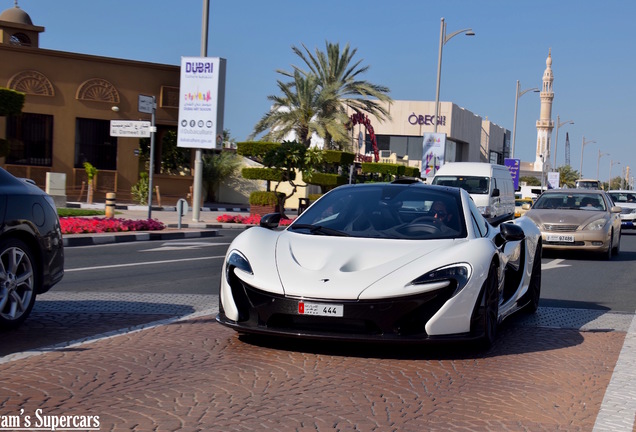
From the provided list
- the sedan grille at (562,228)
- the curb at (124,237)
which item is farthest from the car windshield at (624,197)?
the curb at (124,237)

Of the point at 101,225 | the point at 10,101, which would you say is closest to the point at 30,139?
the point at 10,101

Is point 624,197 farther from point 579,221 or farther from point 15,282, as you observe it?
point 15,282

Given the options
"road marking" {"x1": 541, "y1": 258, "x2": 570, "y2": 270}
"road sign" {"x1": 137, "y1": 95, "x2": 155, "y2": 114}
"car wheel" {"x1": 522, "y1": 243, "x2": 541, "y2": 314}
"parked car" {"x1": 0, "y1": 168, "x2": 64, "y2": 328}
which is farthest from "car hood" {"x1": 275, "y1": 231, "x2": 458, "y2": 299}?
"road sign" {"x1": 137, "y1": 95, "x2": 155, "y2": 114}

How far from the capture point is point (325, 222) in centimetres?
703

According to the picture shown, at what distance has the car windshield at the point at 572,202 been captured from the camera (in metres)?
18.1

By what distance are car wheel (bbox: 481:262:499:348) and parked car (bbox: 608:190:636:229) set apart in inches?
994

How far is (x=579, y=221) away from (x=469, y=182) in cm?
746

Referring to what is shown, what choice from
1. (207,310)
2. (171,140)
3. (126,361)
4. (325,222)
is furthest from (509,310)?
(171,140)

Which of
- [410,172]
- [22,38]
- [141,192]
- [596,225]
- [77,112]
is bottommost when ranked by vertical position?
[141,192]

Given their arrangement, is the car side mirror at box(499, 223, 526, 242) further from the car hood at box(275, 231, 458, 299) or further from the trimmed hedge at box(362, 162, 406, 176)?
the trimmed hedge at box(362, 162, 406, 176)

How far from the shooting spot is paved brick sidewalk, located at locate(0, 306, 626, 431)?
4383 mm

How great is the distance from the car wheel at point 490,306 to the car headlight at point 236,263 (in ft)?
5.68

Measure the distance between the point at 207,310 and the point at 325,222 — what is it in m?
1.74

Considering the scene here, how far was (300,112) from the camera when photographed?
133ft
